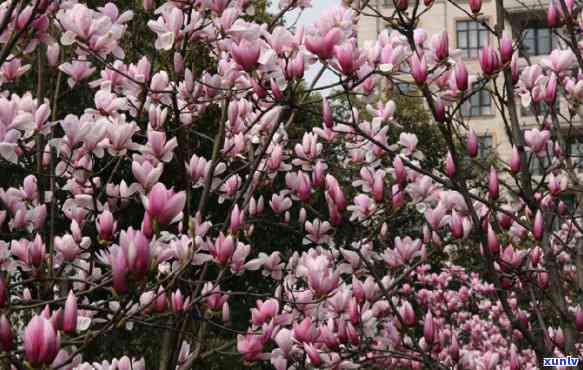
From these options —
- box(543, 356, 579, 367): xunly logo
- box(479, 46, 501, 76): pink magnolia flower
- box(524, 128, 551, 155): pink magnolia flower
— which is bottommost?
box(543, 356, 579, 367): xunly logo

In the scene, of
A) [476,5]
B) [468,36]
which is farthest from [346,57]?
[468,36]

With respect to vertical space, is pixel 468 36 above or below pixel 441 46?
below

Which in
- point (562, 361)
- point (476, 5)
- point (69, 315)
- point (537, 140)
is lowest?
point (562, 361)

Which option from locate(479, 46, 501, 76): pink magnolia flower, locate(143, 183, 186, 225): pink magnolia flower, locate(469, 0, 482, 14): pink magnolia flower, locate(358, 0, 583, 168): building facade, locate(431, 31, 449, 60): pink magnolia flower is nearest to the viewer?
locate(143, 183, 186, 225): pink magnolia flower

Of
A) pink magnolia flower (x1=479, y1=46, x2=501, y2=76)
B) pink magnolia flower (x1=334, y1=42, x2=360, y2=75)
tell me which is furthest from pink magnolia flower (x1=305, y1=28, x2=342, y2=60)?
pink magnolia flower (x1=479, y1=46, x2=501, y2=76)

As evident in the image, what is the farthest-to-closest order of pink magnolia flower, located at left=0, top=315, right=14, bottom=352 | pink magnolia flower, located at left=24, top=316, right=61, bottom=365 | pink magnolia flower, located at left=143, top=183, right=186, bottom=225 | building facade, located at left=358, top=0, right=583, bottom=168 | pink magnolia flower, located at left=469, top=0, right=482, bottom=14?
1. building facade, located at left=358, top=0, right=583, bottom=168
2. pink magnolia flower, located at left=469, top=0, right=482, bottom=14
3. pink magnolia flower, located at left=143, top=183, right=186, bottom=225
4. pink magnolia flower, located at left=0, top=315, right=14, bottom=352
5. pink magnolia flower, located at left=24, top=316, right=61, bottom=365

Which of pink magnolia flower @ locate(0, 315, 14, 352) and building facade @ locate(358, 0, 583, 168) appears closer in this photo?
pink magnolia flower @ locate(0, 315, 14, 352)

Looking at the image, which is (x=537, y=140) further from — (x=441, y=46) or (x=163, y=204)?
(x=163, y=204)

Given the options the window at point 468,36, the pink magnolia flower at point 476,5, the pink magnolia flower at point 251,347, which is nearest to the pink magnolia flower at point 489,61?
the pink magnolia flower at point 476,5

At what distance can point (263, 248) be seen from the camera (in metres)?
13.6

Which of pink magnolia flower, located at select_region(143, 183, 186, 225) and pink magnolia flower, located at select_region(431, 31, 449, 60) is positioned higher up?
pink magnolia flower, located at select_region(431, 31, 449, 60)

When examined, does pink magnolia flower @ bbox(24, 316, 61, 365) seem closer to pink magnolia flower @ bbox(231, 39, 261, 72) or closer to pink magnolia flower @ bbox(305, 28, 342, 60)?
pink magnolia flower @ bbox(231, 39, 261, 72)

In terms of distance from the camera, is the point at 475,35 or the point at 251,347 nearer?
the point at 251,347

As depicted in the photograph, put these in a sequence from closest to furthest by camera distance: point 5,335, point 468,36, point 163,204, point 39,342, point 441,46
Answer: point 39,342 < point 5,335 < point 163,204 < point 441,46 < point 468,36
